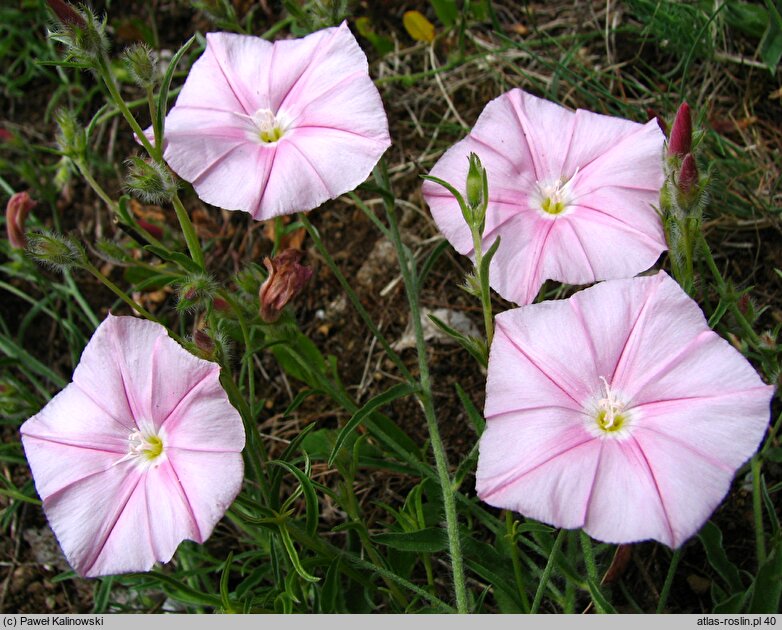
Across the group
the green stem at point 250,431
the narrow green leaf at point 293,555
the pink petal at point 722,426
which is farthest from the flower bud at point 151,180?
the pink petal at point 722,426

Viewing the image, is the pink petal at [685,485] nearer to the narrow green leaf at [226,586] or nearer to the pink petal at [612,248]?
the pink petal at [612,248]

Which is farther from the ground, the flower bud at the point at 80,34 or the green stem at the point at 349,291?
the flower bud at the point at 80,34

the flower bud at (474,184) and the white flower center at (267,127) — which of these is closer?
the flower bud at (474,184)

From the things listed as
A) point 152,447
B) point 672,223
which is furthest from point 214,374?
point 672,223

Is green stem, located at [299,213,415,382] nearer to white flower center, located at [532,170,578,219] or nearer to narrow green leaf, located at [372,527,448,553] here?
narrow green leaf, located at [372,527,448,553]

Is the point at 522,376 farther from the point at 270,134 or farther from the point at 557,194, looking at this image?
the point at 270,134

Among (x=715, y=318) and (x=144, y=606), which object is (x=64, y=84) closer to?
(x=144, y=606)
